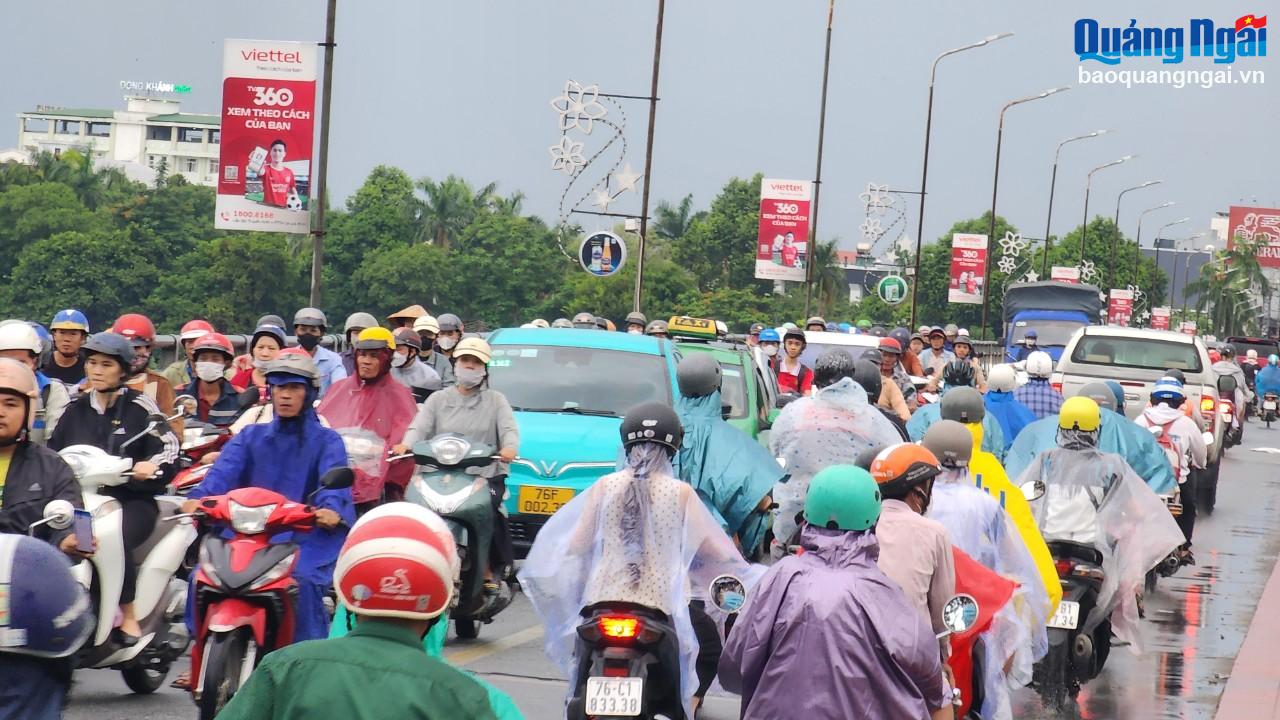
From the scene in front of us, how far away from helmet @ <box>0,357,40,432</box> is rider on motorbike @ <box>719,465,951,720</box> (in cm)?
250

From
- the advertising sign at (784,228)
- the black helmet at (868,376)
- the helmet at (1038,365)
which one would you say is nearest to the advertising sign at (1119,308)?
the advertising sign at (784,228)

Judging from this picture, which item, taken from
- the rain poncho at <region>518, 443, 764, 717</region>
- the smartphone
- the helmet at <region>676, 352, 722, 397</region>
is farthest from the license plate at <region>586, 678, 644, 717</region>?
the helmet at <region>676, 352, 722, 397</region>

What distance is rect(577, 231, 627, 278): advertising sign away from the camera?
2714 centimetres

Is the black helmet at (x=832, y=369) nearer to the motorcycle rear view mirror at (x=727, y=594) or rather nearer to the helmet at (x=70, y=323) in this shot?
the motorcycle rear view mirror at (x=727, y=594)

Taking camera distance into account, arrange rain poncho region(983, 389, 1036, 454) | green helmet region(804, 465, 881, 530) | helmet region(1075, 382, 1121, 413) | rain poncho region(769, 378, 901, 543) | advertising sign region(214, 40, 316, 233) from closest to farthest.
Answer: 1. green helmet region(804, 465, 881, 530)
2. rain poncho region(769, 378, 901, 543)
3. helmet region(1075, 382, 1121, 413)
4. rain poncho region(983, 389, 1036, 454)
5. advertising sign region(214, 40, 316, 233)

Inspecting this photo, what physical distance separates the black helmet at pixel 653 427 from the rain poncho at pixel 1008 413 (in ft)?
23.6

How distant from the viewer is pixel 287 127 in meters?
18.9

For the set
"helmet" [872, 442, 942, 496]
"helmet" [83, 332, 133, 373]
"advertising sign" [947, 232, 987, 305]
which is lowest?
"helmet" [872, 442, 942, 496]

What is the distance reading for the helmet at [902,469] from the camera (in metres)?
6.23

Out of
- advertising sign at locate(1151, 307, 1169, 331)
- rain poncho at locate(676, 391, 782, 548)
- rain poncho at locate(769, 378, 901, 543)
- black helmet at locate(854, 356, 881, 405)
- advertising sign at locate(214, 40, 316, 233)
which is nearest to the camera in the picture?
rain poncho at locate(676, 391, 782, 548)

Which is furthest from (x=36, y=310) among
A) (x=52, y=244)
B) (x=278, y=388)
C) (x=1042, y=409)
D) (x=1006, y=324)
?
(x=278, y=388)

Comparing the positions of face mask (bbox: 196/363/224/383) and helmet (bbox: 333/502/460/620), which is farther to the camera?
face mask (bbox: 196/363/224/383)

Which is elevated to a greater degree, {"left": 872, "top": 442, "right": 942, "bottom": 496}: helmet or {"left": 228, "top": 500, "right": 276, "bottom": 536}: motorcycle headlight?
{"left": 872, "top": 442, "right": 942, "bottom": 496}: helmet

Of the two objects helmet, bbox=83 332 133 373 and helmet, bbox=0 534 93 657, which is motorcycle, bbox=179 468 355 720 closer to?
helmet, bbox=83 332 133 373
